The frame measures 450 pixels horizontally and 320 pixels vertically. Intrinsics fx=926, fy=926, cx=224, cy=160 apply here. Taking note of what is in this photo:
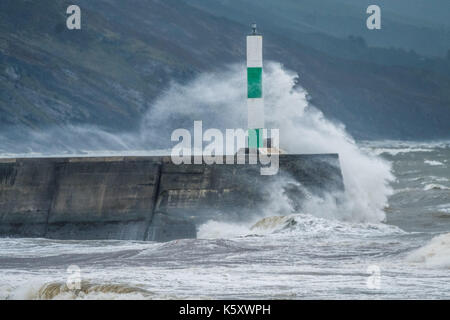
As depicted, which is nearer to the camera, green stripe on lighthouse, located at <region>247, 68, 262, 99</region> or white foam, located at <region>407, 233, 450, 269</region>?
white foam, located at <region>407, 233, 450, 269</region>

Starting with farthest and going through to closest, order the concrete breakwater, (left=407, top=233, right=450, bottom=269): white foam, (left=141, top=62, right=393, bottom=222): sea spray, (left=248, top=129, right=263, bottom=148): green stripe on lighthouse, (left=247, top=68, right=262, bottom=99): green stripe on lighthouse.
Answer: (left=247, top=68, right=262, bottom=99): green stripe on lighthouse
(left=248, top=129, right=263, bottom=148): green stripe on lighthouse
(left=141, top=62, right=393, bottom=222): sea spray
the concrete breakwater
(left=407, top=233, right=450, bottom=269): white foam

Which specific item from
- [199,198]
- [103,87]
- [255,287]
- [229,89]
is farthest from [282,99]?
[103,87]

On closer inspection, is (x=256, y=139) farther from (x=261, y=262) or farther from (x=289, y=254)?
(x=261, y=262)

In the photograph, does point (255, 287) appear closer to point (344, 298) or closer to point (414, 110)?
point (344, 298)

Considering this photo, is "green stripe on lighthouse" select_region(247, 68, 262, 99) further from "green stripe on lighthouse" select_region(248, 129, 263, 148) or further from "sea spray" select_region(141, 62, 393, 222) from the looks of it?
"sea spray" select_region(141, 62, 393, 222)

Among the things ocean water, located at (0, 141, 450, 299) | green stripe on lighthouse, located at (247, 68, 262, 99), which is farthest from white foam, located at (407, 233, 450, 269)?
green stripe on lighthouse, located at (247, 68, 262, 99)

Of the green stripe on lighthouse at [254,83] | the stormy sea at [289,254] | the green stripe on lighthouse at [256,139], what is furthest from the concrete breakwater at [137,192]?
the green stripe on lighthouse at [254,83]
